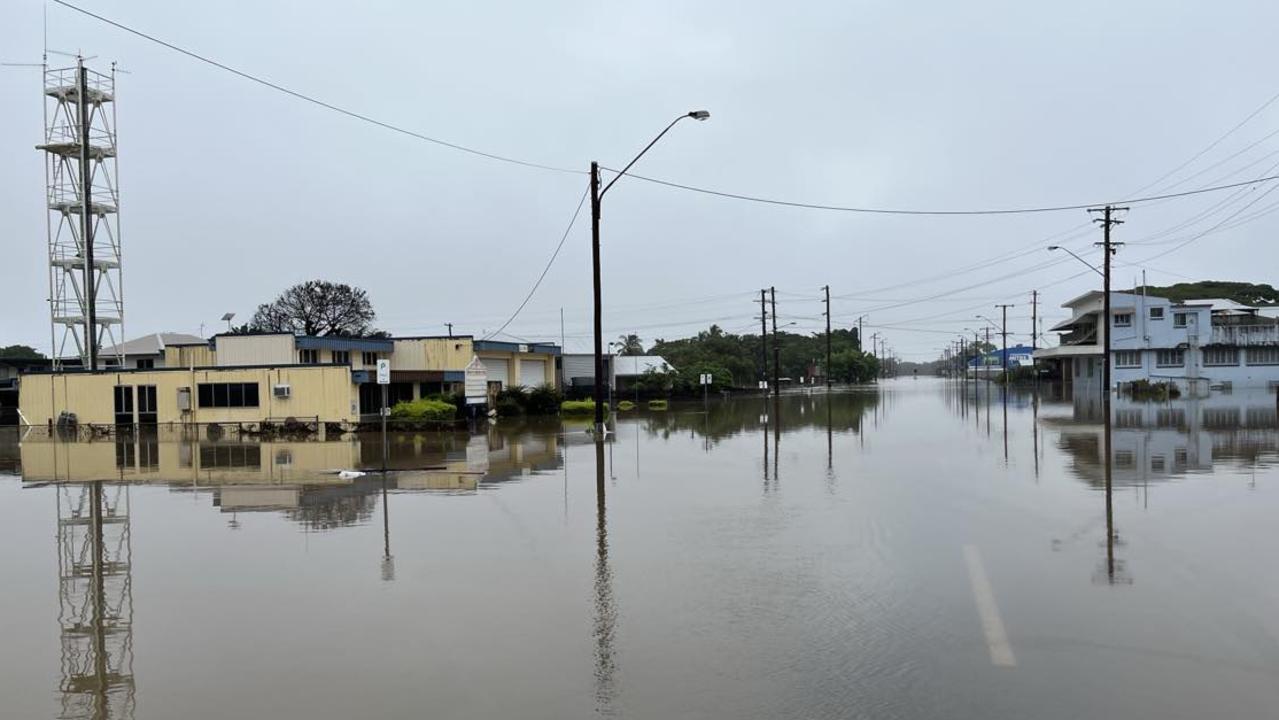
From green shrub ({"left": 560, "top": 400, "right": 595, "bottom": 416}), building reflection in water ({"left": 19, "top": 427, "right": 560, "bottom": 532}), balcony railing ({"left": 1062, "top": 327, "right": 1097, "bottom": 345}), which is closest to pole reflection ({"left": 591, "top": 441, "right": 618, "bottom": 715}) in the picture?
building reflection in water ({"left": 19, "top": 427, "right": 560, "bottom": 532})

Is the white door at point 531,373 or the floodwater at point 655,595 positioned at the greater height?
the white door at point 531,373

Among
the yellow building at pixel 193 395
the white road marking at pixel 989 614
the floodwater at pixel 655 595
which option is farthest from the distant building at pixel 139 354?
the white road marking at pixel 989 614

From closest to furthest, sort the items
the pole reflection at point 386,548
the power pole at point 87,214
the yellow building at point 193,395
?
the pole reflection at point 386,548, the yellow building at point 193,395, the power pole at point 87,214

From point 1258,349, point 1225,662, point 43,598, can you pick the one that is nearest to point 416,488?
point 43,598

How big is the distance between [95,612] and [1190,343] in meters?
79.1

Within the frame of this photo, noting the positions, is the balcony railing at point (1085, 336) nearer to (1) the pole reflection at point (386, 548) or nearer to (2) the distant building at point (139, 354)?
(2) the distant building at point (139, 354)

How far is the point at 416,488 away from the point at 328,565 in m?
6.98

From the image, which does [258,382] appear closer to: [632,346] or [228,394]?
[228,394]

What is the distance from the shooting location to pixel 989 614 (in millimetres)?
7664

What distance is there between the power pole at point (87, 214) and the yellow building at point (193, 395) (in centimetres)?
623

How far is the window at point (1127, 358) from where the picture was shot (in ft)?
241

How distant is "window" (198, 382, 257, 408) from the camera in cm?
3912

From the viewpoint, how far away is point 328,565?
1038 cm

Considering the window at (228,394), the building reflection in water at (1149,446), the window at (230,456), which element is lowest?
the window at (230,456)
